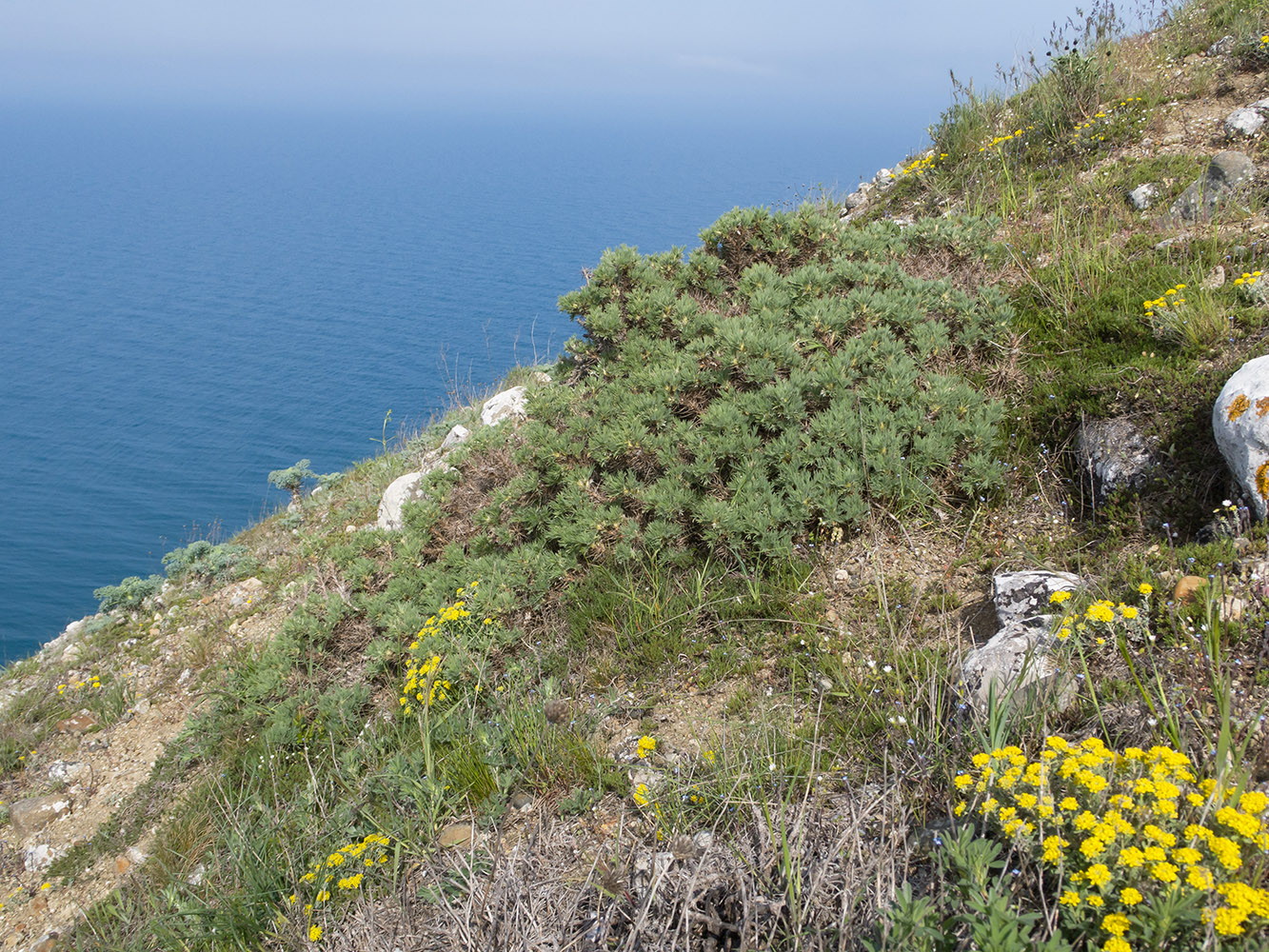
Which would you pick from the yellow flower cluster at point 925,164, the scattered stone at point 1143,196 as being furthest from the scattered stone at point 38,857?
the yellow flower cluster at point 925,164

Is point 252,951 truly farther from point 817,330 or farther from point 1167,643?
point 817,330

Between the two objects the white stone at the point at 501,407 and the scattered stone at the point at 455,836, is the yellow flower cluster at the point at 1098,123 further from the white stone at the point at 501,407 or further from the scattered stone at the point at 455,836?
the scattered stone at the point at 455,836

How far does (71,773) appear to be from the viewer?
605cm

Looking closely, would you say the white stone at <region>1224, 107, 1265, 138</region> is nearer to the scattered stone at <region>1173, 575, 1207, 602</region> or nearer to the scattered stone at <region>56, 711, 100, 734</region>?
the scattered stone at <region>1173, 575, 1207, 602</region>

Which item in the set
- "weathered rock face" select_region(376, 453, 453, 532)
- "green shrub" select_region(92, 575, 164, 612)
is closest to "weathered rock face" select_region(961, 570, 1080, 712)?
"weathered rock face" select_region(376, 453, 453, 532)

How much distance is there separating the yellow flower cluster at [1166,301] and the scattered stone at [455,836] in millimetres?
4764

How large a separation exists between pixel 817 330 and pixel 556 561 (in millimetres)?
2246

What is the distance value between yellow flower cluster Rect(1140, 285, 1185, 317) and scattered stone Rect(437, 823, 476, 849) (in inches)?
188

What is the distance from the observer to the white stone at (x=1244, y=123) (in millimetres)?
6762

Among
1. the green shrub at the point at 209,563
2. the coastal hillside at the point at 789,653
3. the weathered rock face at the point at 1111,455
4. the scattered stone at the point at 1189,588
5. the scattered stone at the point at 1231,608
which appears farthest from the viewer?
the green shrub at the point at 209,563

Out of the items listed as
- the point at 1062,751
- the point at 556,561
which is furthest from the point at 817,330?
the point at 1062,751

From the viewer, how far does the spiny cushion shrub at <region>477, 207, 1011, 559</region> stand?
411cm

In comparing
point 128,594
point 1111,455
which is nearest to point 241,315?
point 128,594

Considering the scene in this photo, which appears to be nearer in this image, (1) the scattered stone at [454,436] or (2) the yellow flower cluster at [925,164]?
(2) the yellow flower cluster at [925,164]
